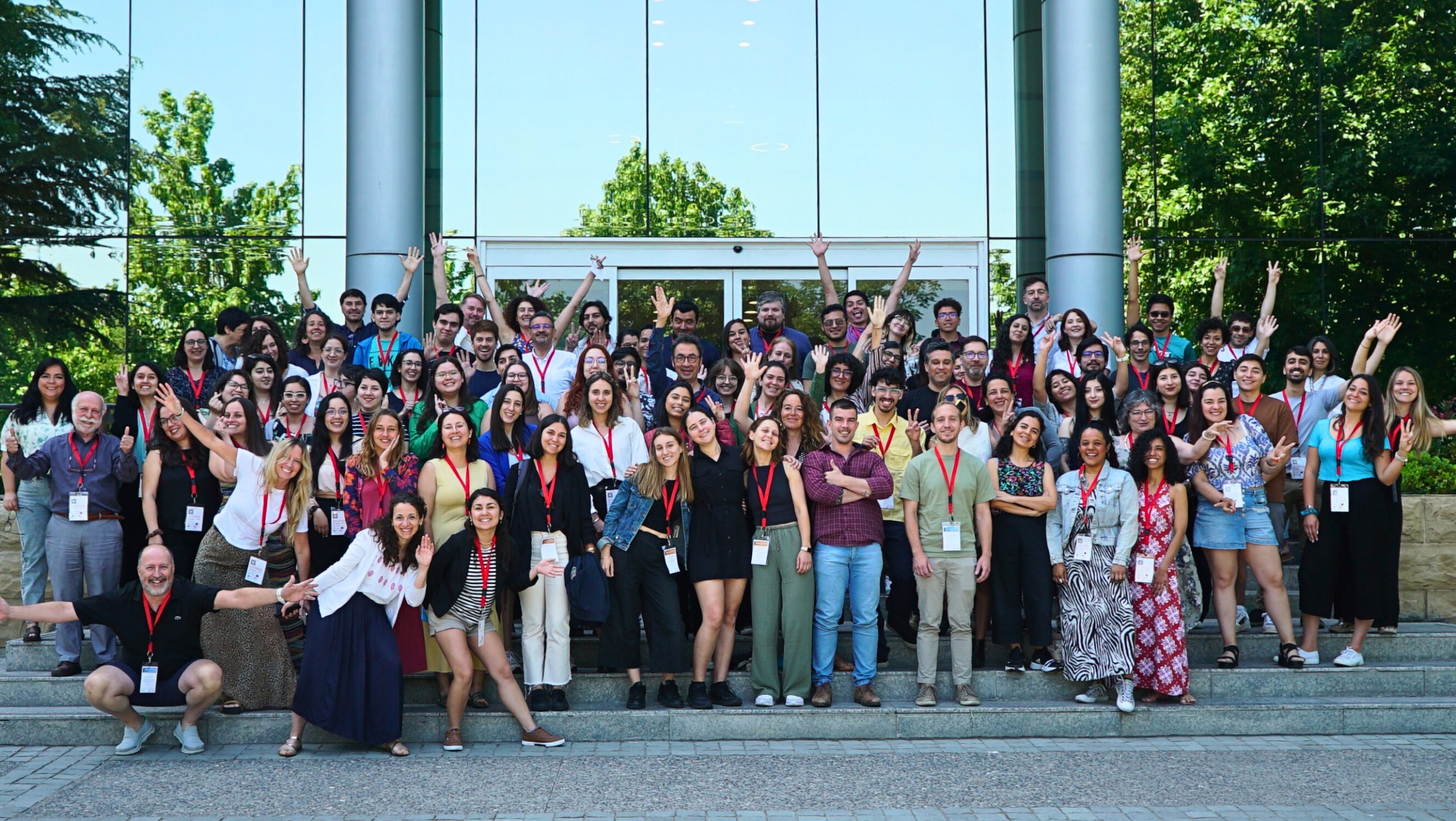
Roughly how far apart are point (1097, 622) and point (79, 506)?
6.63m

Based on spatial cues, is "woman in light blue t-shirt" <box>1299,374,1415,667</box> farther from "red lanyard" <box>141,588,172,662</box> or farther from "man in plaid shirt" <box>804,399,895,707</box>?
"red lanyard" <box>141,588,172,662</box>

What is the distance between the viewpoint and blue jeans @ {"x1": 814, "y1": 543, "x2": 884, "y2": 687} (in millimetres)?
7645

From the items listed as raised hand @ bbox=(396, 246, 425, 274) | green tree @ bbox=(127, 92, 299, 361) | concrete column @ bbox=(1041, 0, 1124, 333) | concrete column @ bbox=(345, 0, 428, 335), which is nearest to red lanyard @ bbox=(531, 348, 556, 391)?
raised hand @ bbox=(396, 246, 425, 274)

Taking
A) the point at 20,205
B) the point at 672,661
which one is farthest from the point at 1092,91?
the point at 20,205

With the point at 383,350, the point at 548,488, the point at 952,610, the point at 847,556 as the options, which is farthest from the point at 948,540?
the point at 383,350

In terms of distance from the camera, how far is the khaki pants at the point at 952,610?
7.64 metres

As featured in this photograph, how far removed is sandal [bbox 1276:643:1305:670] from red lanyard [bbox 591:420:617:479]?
A: 4.63 m

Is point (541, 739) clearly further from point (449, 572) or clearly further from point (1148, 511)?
point (1148, 511)

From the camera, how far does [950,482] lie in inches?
306

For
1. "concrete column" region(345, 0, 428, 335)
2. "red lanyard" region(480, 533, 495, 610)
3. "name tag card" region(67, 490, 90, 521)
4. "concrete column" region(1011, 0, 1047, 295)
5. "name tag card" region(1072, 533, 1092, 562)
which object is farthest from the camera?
"concrete column" region(1011, 0, 1047, 295)

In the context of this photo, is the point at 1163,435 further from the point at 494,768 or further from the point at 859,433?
the point at 494,768

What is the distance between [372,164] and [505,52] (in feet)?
7.39

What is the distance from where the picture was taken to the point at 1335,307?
Answer: 13914 mm

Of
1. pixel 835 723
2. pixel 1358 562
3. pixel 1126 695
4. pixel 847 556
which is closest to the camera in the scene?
pixel 835 723
